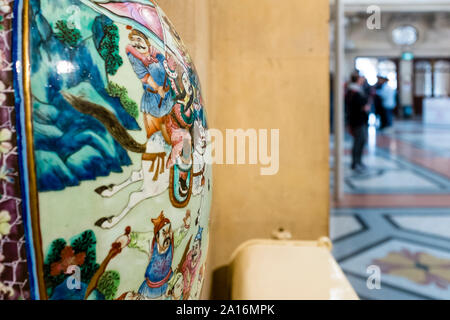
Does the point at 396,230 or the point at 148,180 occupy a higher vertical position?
the point at 148,180

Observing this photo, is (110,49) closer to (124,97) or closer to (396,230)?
(124,97)

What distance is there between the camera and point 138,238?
1.55ft

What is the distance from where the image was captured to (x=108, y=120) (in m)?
0.44

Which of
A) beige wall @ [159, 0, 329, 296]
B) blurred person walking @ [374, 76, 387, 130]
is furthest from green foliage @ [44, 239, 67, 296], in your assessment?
blurred person walking @ [374, 76, 387, 130]

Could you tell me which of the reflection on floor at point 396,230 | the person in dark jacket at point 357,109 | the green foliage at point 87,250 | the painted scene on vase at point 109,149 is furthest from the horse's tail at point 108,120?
the person in dark jacket at point 357,109

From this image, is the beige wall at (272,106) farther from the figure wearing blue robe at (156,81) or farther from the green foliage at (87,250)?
the green foliage at (87,250)

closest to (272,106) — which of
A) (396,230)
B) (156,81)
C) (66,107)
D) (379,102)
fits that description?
(156,81)

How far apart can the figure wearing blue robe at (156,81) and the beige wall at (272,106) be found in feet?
4.01

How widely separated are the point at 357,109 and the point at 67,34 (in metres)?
5.20

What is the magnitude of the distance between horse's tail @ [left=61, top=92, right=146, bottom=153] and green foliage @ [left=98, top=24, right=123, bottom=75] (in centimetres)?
5

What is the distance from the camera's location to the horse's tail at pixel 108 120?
1.37 ft

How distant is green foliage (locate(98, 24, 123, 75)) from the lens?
0.45 metres

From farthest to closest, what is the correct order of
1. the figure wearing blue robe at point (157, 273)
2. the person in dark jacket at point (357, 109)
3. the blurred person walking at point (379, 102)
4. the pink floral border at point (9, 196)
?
the blurred person walking at point (379, 102) → the person in dark jacket at point (357, 109) → the figure wearing blue robe at point (157, 273) → the pink floral border at point (9, 196)
